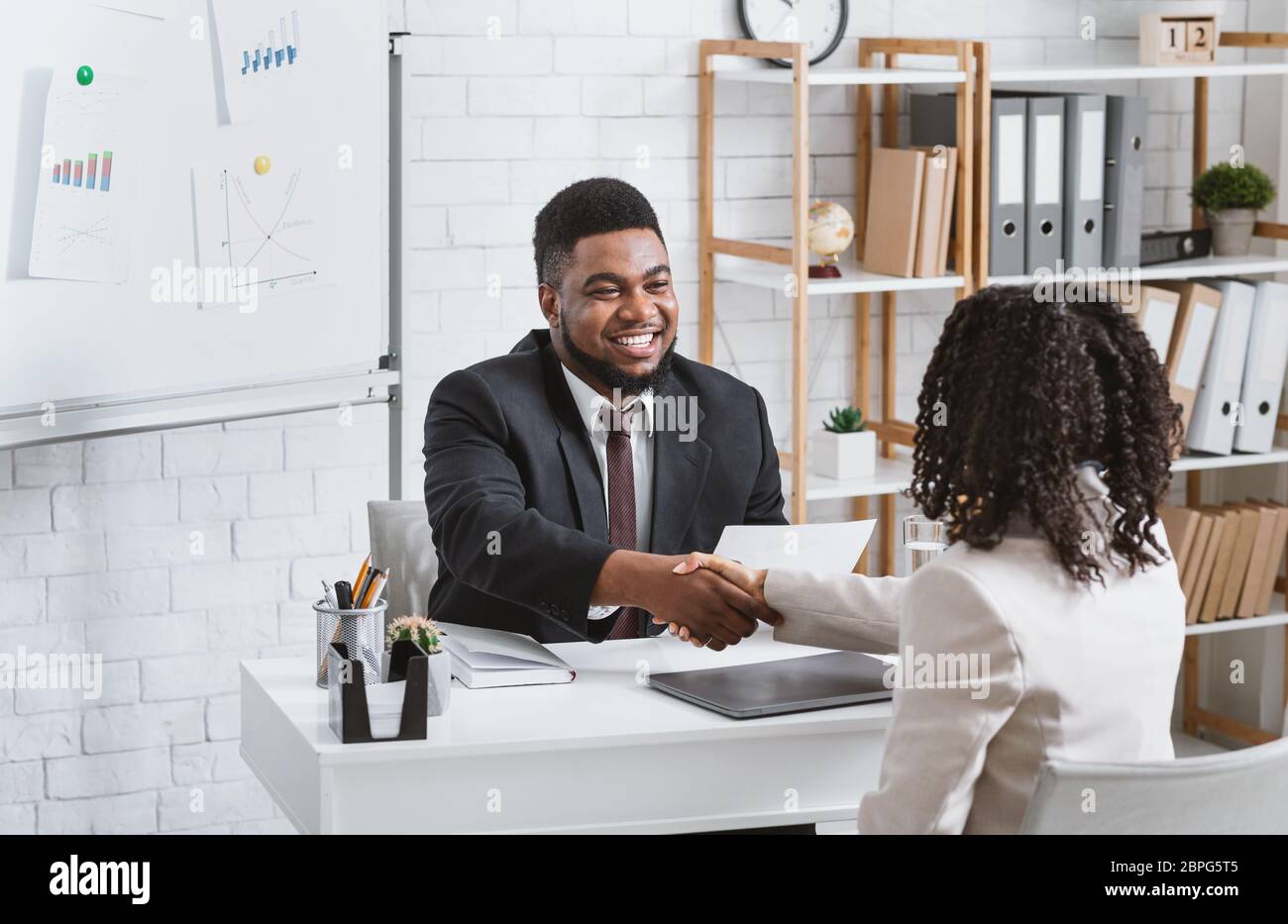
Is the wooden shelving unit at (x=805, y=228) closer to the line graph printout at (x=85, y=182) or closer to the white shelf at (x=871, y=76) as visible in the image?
the white shelf at (x=871, y=76)

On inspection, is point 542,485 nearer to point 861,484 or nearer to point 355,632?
point 355,632

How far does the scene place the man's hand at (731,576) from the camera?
191 cm

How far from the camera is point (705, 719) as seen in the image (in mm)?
1659

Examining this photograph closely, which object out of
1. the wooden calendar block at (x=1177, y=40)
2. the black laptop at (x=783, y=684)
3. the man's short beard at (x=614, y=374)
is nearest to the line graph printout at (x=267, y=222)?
the man's short beard at (x=614, y=374)

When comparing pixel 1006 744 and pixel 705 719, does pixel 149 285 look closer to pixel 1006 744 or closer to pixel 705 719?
pixel 705 719

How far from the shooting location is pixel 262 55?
279cm

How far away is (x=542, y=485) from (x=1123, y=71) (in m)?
1.92

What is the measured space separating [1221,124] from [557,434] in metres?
2.43

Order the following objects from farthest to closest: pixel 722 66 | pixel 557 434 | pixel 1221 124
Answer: pixel 1221 124 → pixel 722 66 → pixel 557 434

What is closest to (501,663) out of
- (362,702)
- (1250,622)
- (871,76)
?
(362,702)

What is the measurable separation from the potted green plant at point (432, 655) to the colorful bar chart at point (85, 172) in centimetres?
123

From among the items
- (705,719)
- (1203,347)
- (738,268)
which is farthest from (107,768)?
(1203,347)

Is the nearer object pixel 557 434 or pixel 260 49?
pixel 557 434

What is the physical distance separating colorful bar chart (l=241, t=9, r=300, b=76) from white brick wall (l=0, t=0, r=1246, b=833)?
0.25 m
